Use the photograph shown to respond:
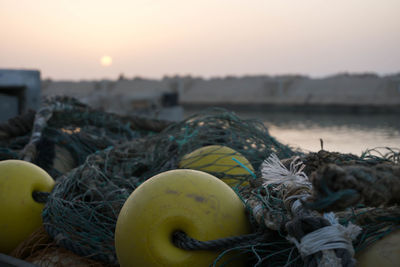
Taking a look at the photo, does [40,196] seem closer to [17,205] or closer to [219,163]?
[17,205]

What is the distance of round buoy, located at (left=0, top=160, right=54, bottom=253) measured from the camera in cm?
238

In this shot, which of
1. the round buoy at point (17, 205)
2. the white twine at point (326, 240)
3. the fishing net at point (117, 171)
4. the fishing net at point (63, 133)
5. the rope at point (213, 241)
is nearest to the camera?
the white twine at point (326, 240)

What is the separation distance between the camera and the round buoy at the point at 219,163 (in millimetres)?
2568

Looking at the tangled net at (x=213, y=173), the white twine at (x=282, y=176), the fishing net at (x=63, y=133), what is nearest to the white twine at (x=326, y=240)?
the tangled net at (x=213, y=173)

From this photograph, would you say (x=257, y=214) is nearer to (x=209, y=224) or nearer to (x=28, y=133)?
(x=209, y=224)

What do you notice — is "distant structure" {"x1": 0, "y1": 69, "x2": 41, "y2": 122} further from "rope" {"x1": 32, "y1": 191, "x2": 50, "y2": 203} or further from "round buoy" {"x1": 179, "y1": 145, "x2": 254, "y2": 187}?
"round buoy" {"x1": 179, "y1": 145, "x2": 254, "y2": 187}

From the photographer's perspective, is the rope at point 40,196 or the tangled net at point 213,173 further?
the rope at point 40,196

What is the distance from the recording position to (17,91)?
6191 millimetres

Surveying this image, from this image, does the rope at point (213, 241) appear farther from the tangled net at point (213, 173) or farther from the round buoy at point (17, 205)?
the round buoy at point (17, 205)

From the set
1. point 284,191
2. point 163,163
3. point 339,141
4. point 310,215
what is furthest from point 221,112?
point 339,141

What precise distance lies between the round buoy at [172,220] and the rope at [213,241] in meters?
0.02

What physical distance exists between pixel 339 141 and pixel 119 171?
6767 mm

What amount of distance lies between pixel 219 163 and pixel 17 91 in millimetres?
4529

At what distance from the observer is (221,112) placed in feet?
11.7
